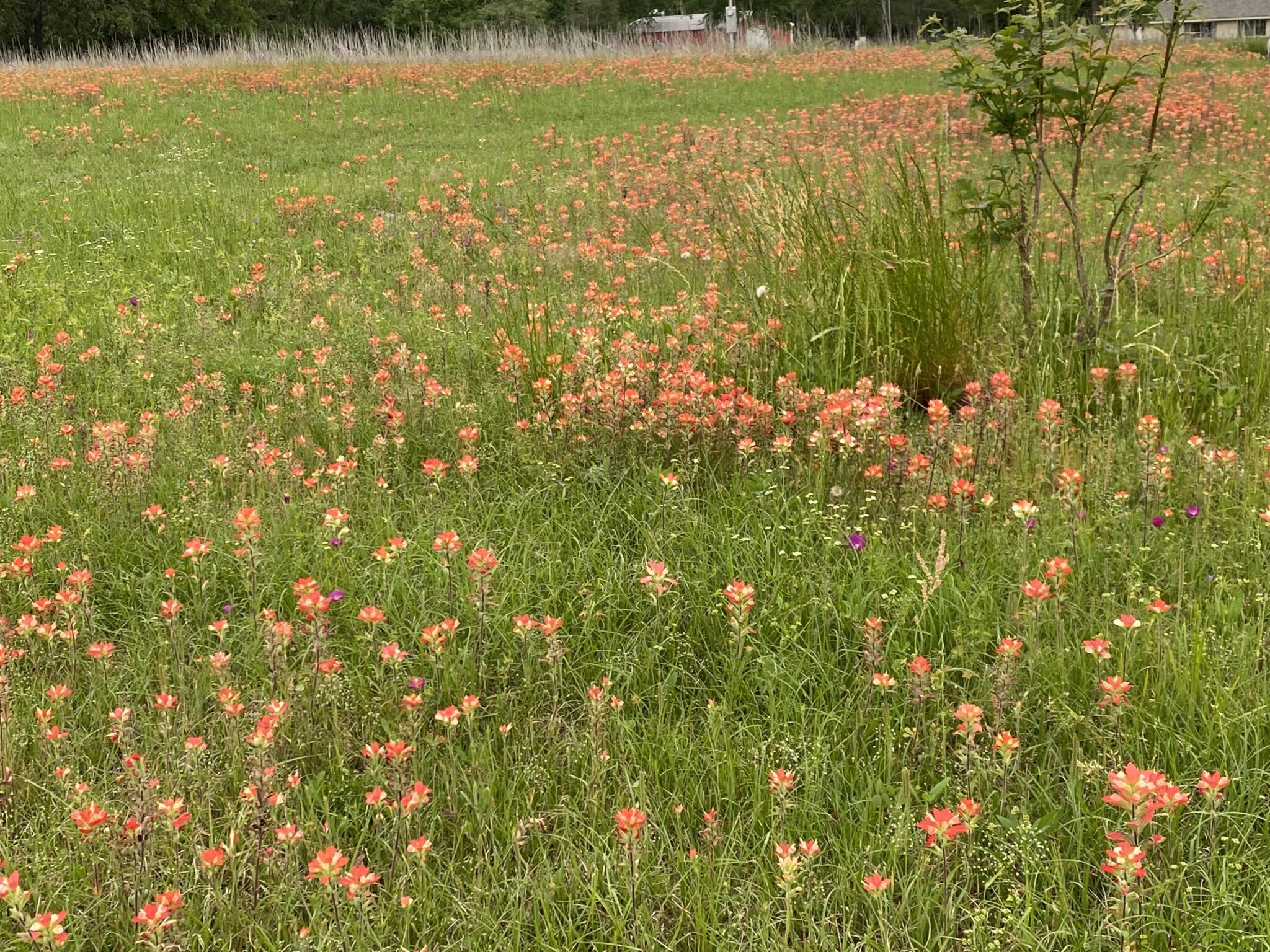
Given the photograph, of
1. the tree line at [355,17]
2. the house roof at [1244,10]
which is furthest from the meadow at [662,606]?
the house roof at [1244,10]

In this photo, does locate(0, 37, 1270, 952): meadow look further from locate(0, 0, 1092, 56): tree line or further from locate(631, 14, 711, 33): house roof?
locate(631, 14, 711, 33): house roof

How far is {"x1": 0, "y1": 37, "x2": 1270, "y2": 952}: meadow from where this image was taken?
1.85 metres

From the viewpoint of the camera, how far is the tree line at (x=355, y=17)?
42.3m

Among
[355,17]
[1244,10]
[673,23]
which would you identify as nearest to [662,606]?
[1244,10]

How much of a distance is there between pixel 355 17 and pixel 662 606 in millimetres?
62920

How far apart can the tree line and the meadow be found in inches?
1001

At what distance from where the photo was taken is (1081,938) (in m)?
1.74

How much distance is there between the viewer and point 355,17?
187 feet

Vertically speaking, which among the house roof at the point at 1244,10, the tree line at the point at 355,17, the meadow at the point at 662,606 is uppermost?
Result: the tree line at the point at 355,17

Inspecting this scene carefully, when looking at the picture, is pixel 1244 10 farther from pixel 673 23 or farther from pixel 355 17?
pixel 355 17

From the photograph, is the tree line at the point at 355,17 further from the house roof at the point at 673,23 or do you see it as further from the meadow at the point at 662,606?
the meadow at the point at 662,606

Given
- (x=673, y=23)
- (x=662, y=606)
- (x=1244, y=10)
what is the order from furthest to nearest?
(x=673, y=23), (x=1244, y=10), (x=662, y=606)

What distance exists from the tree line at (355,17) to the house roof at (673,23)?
1093 mm

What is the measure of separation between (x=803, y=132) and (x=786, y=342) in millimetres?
7959
